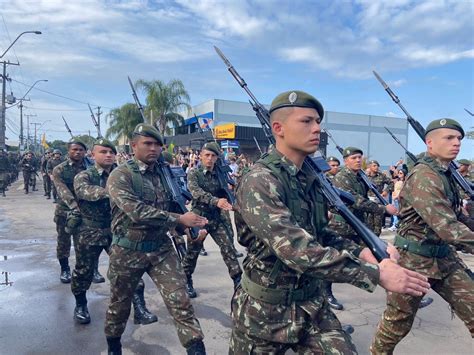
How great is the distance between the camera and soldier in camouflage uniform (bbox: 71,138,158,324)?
14.9 ft

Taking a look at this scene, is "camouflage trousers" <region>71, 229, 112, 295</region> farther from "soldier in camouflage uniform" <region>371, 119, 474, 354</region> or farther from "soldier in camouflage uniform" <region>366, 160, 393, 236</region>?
"soldier in camouflage uniform" <region>366, 160, 393, 236</region>

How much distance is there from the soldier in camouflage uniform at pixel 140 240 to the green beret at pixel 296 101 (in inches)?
59.9

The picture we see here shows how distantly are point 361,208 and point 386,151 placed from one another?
46.9 metres

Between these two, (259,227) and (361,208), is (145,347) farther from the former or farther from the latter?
(361,208)

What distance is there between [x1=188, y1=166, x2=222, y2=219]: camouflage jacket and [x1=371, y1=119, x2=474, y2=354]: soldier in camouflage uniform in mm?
2648

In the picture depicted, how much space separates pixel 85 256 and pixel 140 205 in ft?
5.34

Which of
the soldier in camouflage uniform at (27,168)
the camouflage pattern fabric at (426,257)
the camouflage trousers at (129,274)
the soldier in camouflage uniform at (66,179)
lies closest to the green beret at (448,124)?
the camouflage pattern fabric at (426,257)

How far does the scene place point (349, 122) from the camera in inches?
1833

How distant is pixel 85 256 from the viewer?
4602mm

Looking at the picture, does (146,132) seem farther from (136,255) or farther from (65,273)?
(65,273)

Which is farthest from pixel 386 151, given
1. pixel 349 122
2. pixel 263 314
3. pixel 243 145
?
pixel 263 314

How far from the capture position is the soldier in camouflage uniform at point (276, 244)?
210 centimetres

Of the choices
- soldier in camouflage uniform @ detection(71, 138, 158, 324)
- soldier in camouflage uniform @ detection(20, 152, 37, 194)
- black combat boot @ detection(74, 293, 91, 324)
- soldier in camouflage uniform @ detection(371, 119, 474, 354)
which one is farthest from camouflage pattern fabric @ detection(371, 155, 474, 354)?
soldier in camouflage uniform @ detection(20, 152, 37, 194)

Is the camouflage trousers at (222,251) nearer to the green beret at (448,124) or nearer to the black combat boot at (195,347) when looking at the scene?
the black combat boot at (195,347)
